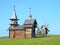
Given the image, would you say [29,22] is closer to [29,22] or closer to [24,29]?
[29,22]

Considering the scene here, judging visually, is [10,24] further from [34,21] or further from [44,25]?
[44,25]

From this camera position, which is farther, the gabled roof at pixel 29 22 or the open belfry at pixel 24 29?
the gabled roof at pixel 29 22

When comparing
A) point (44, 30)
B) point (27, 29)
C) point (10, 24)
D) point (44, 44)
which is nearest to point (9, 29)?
point (10, 24)

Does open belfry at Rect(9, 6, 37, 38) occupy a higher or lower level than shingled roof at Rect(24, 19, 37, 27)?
lower

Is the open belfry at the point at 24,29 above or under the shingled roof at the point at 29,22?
under

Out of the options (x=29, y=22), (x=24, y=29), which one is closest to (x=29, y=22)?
(x=29, y=22)

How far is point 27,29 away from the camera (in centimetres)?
6450

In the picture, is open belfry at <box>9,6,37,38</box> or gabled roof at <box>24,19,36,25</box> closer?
open belfry at <box>9,6,37,38</box>

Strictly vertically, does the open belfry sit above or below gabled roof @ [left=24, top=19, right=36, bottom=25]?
below

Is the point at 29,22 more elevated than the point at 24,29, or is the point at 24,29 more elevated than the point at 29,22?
the point at 29,22

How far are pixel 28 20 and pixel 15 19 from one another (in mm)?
5416

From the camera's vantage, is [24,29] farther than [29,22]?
Yes

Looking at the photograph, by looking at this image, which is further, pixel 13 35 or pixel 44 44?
pixel 13 35

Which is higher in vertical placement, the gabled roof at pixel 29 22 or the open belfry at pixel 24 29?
the gabled roof at pixel 29 22
